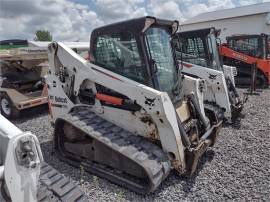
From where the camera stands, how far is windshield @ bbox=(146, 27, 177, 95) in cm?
419

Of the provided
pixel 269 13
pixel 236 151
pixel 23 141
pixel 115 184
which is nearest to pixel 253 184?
pixel 236 151

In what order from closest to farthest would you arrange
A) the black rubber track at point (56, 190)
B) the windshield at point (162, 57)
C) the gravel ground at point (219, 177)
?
the black rubber track at point (56, 190) < the gravel ground at point (219, 177) < the windshield at point (162, 57)

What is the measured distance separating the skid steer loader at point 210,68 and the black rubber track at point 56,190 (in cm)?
442

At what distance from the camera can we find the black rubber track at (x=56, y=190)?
232 cm

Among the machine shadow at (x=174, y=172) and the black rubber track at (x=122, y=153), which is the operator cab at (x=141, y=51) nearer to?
the black rubber track at (x=122, y=153)

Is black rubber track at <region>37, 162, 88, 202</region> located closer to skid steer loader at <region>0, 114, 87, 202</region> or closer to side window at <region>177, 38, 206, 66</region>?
skid steer loader at <region>0, 114, 87, 202</region>

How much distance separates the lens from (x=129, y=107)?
4133 millimetres

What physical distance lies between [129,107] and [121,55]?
79 centimetres

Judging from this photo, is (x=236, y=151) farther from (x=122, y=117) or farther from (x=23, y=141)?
(x=23, y=141)

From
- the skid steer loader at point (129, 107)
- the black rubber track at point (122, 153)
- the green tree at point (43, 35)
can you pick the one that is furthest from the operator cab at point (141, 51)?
the green tree at point (43, 35)

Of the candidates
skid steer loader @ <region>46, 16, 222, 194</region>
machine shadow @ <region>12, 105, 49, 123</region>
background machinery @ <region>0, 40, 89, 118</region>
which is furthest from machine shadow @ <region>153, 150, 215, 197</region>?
machine shadow @ <region>12, 105, 49, 123</region>

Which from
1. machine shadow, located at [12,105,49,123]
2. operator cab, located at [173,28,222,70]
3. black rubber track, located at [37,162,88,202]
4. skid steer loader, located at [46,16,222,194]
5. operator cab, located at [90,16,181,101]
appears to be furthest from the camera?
machine shadow, located at [12,105,49,123]

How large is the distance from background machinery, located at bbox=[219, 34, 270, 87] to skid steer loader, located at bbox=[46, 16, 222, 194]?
8.35 m

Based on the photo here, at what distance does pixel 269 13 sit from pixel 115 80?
2760 centimetres
